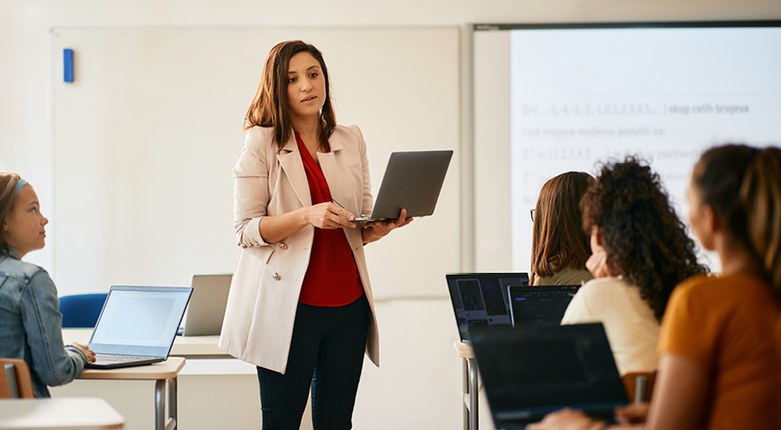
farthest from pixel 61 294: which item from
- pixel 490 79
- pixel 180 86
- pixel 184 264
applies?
pixel 490 79

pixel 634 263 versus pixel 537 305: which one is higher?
pixel 634 263

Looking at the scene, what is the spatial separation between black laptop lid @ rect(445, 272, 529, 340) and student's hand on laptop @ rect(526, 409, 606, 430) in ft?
3.91

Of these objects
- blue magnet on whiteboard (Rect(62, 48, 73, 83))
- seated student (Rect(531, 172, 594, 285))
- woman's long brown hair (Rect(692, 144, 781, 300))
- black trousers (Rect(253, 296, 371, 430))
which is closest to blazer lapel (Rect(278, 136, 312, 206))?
black trousers (Rect(253, 296, 371, 430))

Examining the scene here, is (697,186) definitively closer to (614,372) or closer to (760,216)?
(760,216)

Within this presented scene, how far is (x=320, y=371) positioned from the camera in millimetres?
2494

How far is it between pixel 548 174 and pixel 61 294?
109 inches

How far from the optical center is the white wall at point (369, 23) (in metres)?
4.57

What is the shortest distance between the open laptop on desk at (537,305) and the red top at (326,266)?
1.56 feet

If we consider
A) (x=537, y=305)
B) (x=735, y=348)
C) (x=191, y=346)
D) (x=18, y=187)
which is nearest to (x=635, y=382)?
(x=735, y=348)

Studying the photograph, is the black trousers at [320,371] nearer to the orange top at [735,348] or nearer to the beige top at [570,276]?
the beige top at [570,276]

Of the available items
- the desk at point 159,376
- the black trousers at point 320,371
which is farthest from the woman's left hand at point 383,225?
the desk at point 159,376

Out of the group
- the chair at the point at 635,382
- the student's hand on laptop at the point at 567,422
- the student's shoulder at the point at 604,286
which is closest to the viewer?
the student's hand on laptop at the point at 567,422

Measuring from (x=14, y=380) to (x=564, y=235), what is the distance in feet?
5.21

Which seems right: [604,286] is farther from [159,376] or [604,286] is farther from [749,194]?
[159,376]
